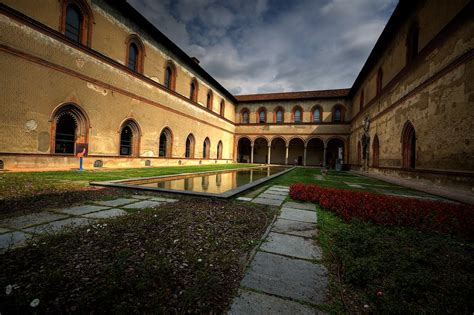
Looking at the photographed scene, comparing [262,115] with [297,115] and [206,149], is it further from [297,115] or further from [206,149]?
[206,149]

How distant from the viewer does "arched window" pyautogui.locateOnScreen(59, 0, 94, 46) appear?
10066 mm

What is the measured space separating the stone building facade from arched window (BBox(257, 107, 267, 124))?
12.4 metres

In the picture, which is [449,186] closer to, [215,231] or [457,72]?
[457,72]

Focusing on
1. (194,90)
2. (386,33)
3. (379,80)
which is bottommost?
(379,80)

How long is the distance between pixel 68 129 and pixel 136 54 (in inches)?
289

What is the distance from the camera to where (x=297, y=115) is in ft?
93.1

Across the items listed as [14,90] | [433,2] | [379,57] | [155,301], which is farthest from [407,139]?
[14,90]

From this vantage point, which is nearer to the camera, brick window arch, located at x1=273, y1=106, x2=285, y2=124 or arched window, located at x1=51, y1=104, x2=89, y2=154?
arched window, located at x1=51, y1=104, x2=89, y2=154

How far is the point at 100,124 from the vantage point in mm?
11688

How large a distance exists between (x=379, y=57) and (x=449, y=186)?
40.4ft

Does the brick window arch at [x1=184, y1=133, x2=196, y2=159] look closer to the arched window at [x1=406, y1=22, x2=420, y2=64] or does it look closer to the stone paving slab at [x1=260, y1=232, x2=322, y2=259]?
the arched window at [x1=406, y1=22, x2=420, y2=64]

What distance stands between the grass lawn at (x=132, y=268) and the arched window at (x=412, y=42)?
14.2m

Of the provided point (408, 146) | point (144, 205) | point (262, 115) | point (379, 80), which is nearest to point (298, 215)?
point (144, 205)

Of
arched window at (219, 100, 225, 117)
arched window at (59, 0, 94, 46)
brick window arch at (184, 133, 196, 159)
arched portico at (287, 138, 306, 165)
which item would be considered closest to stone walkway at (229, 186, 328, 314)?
arched window at (59, 0, 94, 46)
